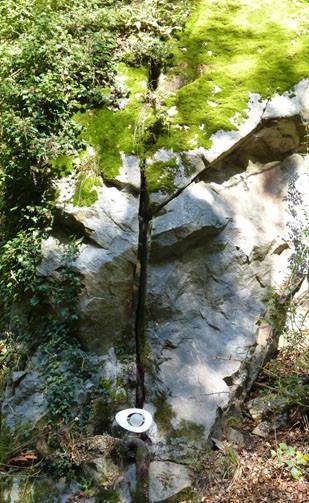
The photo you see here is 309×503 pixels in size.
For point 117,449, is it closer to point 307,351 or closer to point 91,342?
point 91,342

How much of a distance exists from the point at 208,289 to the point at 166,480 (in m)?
2.11

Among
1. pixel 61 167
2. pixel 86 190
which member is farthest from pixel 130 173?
pixel 61 167

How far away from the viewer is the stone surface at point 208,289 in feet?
16.7

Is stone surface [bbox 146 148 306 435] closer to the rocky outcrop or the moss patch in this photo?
the moss patch

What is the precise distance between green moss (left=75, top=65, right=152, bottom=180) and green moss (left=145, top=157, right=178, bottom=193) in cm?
30

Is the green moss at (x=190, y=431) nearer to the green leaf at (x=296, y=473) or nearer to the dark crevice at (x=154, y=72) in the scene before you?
the green leaf at (x=296, y=473)

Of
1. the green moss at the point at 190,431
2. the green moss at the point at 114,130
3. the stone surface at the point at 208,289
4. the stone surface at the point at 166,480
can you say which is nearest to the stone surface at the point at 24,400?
the stone surface at the point at 208,289

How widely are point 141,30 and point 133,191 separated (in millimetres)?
2533

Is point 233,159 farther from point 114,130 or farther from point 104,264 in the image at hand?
point 104,264

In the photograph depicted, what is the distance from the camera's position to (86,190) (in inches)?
210

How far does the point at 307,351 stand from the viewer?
5.48 meters

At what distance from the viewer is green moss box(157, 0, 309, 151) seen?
18.8 feet

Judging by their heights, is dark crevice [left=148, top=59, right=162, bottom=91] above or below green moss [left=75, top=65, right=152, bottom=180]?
above

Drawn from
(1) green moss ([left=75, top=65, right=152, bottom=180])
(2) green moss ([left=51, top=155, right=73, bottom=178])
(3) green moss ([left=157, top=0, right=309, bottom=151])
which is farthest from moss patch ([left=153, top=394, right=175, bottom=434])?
(3) green moss ([left=157, top=0, right=309, bottom=151])
